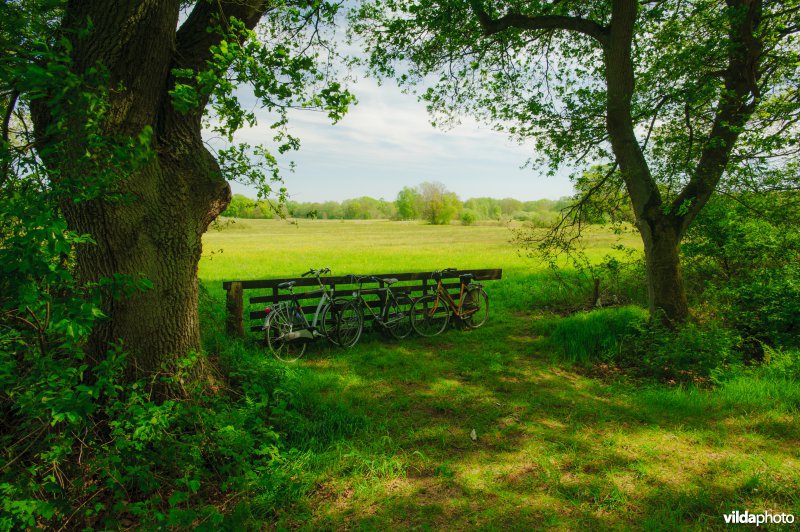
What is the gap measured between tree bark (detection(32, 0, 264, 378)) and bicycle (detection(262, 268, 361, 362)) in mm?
2659

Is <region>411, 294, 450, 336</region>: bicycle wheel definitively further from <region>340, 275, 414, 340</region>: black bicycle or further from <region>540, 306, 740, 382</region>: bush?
<region>540, 306, 740, 382</region>: bush

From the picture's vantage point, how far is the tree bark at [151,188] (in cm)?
341

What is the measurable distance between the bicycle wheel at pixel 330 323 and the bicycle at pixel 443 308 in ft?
5.52

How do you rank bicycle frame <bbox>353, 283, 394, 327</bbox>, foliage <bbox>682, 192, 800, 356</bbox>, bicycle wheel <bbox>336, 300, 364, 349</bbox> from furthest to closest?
bicycle frame <bbox>353, 283, 394, 327</bbox> → bicycle wheel <bbox>336, 300, 364, 349</bbox> → foliage <bbox>682, 192, 800, 356</bbox>

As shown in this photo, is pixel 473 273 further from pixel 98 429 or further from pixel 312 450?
pixel 98 429

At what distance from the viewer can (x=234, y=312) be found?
713 centimetres

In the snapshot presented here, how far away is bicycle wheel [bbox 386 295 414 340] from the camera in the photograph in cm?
841

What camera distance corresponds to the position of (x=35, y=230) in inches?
78.5

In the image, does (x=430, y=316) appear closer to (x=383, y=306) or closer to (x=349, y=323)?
(x=383, y=306)

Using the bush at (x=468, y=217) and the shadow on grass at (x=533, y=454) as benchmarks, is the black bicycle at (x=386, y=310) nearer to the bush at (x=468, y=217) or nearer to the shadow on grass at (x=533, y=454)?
the shadow on grass at (x=533, y=454)

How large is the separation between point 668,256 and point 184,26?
8.07 metres

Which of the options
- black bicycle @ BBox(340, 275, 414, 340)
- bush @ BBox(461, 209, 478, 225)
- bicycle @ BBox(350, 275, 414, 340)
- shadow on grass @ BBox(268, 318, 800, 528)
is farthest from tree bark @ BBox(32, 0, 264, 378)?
bush @ BBox(461, 209, 478, 225)

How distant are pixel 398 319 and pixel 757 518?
6025 millimetres

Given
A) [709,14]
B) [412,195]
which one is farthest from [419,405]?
[412,195]
